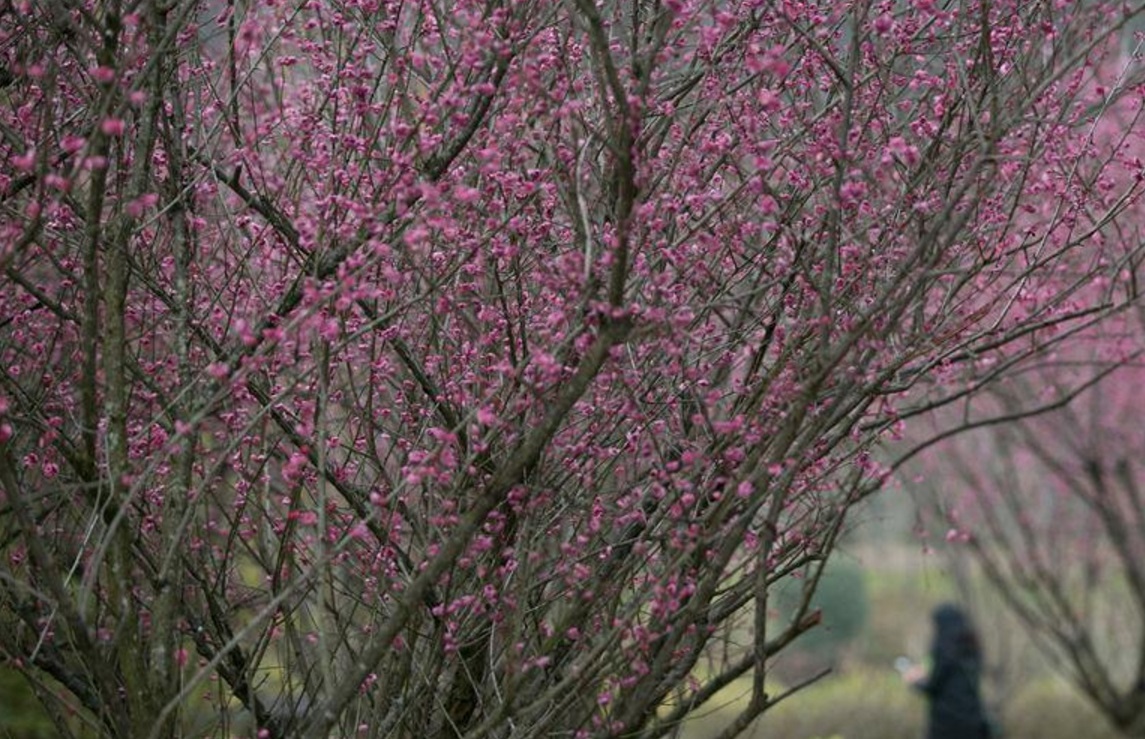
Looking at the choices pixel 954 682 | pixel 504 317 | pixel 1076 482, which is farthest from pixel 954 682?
pixel 504 317

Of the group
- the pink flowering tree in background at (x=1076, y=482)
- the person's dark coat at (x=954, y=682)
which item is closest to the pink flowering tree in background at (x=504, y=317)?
the pink flowering tree in background at (x=1076, y=482)

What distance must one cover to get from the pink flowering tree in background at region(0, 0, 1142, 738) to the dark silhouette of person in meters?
7.05

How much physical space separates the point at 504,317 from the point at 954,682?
8548mm

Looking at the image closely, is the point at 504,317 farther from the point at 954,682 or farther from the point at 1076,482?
the point at 1076,482

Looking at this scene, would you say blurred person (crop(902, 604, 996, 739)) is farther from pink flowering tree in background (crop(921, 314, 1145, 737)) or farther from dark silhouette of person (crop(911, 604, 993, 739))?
pink flowering tree in background (crop(921, 314, 1145, 737))

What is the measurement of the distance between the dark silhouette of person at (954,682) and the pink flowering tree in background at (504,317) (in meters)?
7.05

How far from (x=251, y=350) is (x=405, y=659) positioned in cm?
103

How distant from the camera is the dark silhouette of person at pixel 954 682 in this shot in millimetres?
12180

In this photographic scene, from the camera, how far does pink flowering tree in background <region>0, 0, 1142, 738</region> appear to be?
4344 millimetres

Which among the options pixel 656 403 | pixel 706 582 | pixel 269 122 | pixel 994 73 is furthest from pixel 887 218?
pixel 269 122

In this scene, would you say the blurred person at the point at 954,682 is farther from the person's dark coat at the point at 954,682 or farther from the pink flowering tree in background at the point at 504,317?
the pink flowering tree in background at the point at 504,317

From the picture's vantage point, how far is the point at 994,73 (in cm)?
470

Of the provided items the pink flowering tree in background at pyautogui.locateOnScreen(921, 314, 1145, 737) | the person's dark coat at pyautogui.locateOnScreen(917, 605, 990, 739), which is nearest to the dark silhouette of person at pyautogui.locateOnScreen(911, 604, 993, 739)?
the person's dark coat at pyautogui.locateOnScreen(917, 605, 990, 739)

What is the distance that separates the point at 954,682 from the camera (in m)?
12.4
